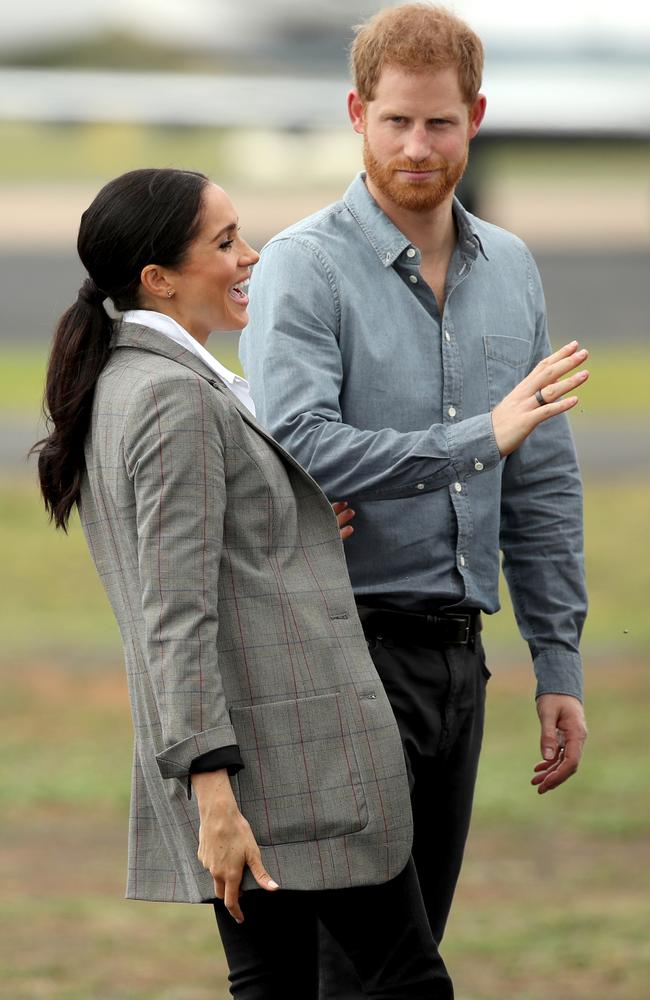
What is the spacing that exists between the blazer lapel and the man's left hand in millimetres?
730

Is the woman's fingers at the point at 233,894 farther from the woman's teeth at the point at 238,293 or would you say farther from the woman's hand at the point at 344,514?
the woman's teeth at the point at 238,293

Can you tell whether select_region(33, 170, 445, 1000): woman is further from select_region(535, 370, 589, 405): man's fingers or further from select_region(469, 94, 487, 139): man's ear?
select_region(469, 94, 487, 139): man's ear

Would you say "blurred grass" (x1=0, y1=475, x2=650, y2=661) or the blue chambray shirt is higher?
the blue chambray shirt

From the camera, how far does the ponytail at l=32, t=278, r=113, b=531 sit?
2.14m

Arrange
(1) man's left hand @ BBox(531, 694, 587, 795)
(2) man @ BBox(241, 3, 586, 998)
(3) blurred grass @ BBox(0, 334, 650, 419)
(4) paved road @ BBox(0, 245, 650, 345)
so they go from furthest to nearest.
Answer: (4) paved road @ BBox(0, 245, 650, 345) → (3) blurred grass @ BBox(0, 334, 650, 419) → (1) man's left hand @ BBox(531, 694, 587, 795) → (2) man @ BBox(241, 3, 586, 998)

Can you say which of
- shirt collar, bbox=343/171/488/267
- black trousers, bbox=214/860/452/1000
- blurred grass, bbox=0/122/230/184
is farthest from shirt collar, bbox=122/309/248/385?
blurred grass, bbox=0/122/230/184

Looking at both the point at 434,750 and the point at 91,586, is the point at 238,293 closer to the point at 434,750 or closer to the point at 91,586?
the point at 434,750

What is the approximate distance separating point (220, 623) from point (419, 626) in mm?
492

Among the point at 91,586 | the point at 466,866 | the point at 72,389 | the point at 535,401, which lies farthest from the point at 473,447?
the point at 91,586

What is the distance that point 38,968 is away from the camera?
13.6ft

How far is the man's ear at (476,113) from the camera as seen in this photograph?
2510 millimetres

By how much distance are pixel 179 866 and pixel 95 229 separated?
2.79 ft

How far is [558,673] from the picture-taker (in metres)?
2.71

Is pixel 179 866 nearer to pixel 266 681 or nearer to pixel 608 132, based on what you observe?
pixel 266 681
